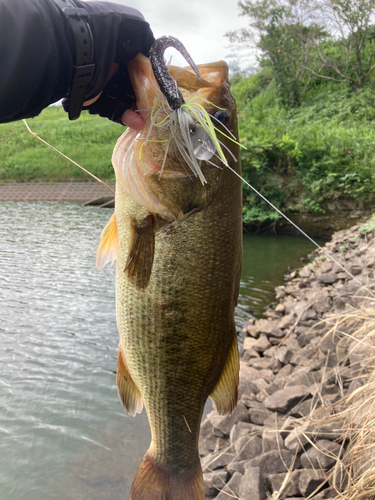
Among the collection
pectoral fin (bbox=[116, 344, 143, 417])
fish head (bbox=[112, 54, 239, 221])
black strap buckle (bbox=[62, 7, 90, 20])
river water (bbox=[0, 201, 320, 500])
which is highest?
black strap buckle (bbox=[62, 7, 90, 20])

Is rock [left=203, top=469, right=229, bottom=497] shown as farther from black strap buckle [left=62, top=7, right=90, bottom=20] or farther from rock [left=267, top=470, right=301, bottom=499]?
black strap buckle [left=62, top=7, right=90, bottom=20]

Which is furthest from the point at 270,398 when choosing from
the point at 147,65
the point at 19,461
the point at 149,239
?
the point at 147,65

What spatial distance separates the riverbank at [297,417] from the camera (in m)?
2.52

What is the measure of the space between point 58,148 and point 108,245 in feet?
102

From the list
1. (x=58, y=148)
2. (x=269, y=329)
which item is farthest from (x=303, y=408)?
(x=58, y=148)

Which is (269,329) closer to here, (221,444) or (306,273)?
(221,444)

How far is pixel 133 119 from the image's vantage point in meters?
1.54

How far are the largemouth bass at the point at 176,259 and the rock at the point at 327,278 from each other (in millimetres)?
6422

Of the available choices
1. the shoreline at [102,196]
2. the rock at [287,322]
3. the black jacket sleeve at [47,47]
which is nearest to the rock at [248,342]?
the rock at [287,322]

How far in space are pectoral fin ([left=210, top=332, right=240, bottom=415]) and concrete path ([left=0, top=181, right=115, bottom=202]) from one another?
2137 cm

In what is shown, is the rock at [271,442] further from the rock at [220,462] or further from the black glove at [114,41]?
the black glove at [114,41]

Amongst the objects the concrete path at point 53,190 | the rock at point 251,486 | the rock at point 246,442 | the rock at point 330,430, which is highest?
the concrete path at point 53,190

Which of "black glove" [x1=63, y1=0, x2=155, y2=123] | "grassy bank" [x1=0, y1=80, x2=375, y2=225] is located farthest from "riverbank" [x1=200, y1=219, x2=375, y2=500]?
"grassy bank" [x1=0, y1=80, x2=375, y2=225]

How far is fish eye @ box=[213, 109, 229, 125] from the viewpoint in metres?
1.53
